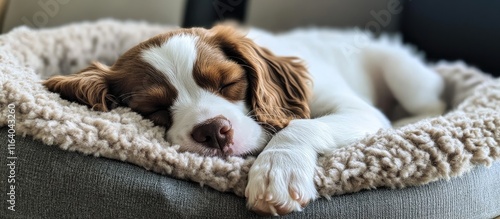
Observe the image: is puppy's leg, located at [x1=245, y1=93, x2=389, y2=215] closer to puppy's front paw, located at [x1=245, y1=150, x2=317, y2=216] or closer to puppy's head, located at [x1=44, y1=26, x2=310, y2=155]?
puppy's front paw, located at [x1=245, y1=150, x2=317, y2=216]

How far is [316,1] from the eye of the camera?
402cm

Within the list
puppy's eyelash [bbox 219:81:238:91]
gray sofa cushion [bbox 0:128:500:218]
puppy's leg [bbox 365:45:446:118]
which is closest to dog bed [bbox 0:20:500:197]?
gray sofa cushion [bbox 0:128:500:218]

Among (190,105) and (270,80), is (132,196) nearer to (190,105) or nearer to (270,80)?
(190,105)

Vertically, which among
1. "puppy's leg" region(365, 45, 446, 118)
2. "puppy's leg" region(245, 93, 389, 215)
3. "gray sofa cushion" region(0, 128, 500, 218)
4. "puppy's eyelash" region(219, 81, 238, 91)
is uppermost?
"puppy's eyelash" region(219, 81, 238, 91)

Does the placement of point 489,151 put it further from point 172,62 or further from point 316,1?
point 316,1

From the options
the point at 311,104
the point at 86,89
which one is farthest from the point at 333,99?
the point at 86,89

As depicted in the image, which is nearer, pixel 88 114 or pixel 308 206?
pixel 308 206

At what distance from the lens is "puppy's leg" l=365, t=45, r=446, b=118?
288cm

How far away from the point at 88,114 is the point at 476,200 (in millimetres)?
1263

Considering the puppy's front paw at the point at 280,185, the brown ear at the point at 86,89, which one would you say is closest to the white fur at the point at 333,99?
the puppy's front paw at the point at 280,185

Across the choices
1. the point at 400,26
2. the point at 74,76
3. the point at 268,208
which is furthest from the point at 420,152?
the point at 400,26

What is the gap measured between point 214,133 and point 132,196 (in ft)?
1.03

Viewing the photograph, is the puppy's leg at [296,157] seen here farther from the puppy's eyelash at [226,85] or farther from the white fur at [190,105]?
the puppy's eyelash at [226,85]

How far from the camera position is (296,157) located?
1.71 metres
